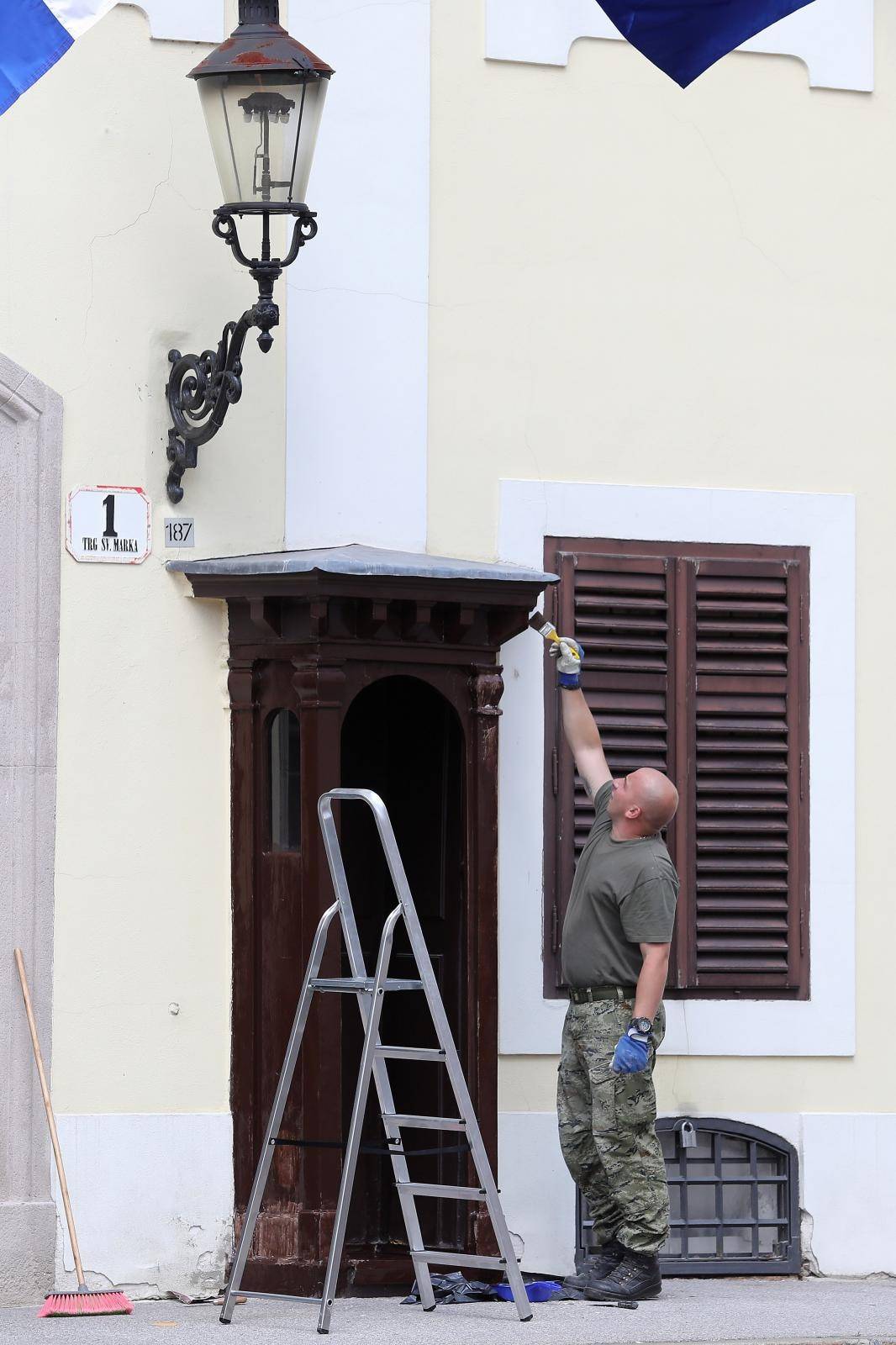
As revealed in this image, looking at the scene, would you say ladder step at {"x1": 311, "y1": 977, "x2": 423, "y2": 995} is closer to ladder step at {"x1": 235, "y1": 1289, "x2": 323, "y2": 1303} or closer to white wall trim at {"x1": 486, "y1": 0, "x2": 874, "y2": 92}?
ladder step at {"x1": 235, "y1": 1289, "x2": 323, "y2": 1303}

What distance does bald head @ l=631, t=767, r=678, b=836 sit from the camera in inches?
284

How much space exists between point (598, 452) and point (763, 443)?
0.62 meters

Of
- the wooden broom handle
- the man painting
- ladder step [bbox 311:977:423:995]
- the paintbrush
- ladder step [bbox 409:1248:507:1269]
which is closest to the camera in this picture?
ladder step [bbox 311:977:423:995]

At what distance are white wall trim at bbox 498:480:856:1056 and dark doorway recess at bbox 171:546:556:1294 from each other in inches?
9.0

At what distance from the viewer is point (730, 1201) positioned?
800cm

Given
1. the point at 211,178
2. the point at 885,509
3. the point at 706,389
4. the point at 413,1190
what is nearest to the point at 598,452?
the point at 706,389

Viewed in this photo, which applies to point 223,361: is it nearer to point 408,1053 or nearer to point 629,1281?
point 408,1053

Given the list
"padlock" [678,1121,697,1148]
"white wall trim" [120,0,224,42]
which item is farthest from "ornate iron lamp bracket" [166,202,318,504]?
"padlock" [678,1121,697,1148]

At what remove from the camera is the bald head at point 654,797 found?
7.21 meters

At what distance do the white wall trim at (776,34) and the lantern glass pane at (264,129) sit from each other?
1.18 meters

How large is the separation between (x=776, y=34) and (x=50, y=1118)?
14.8 ft

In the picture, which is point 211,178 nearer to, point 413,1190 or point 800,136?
point 800,136

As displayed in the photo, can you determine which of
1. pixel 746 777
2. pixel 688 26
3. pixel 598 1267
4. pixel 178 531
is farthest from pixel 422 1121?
pixel 688 26

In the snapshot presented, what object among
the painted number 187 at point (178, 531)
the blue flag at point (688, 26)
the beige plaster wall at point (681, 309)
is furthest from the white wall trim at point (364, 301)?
the blue flag at point (688, 26)
